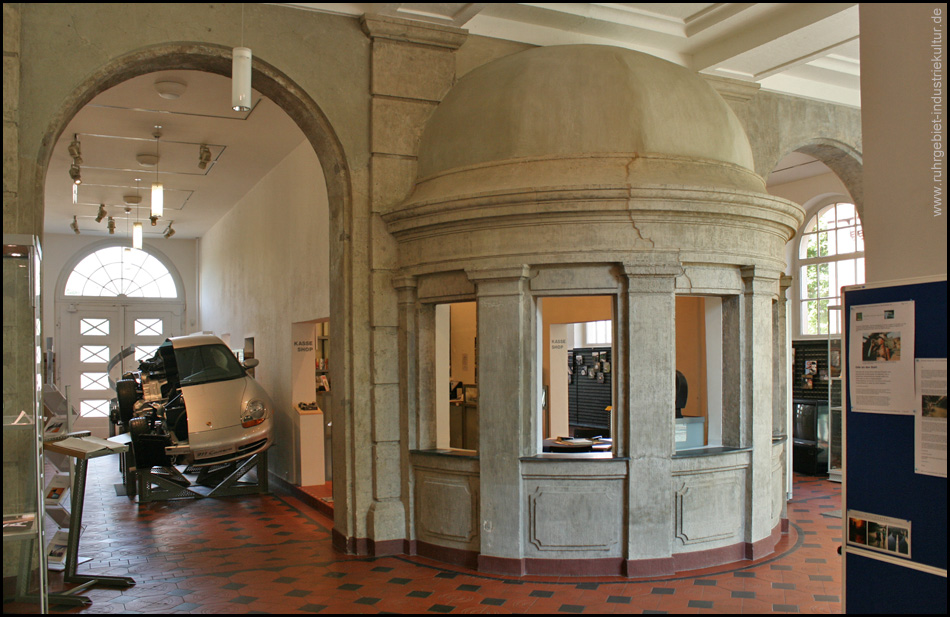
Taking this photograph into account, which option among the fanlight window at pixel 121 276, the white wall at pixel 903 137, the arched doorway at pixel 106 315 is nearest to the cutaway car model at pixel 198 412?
the white wall at pixel 903 137

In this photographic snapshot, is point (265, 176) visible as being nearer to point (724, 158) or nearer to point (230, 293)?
point (230, 293)

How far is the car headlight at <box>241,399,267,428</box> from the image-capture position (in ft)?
34.8

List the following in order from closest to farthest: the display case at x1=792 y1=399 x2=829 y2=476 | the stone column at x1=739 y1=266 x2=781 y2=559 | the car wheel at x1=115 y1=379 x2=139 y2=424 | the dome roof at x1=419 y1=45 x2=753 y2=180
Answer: the dome roof at x1=419 y1=45 x2=753 y2=180
the stone column at x1=739 y1=266 x2=781 y2=559
the car wheel at x1=115 y1=379 x2=139 y2=424
the display case at x1=792 y1=399 x2=829 y2=476

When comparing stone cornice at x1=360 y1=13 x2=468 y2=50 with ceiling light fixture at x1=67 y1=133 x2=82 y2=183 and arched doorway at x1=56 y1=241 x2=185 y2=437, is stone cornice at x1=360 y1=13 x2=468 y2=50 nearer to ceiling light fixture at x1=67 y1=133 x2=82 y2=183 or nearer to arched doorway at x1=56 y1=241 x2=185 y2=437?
ceiling light fixture at x1=67 y1=133 x2=82 y2=183

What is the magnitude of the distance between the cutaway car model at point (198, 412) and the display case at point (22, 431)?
19.1 ft

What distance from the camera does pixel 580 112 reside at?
266 inches

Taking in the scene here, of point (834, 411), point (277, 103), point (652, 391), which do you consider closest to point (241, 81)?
point (277, 103)

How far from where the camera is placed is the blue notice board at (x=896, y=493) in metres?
3.64

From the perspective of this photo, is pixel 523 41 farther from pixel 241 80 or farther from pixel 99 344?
pixel 99 344

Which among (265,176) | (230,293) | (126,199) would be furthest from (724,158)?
(126,199)

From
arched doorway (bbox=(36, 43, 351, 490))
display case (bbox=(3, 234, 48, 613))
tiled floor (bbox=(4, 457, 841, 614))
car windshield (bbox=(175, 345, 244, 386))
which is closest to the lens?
display case (bbox=(3, 234, 48, 613))

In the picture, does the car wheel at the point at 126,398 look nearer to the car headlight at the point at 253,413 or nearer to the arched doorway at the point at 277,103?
the car headlight at the point at 253,413

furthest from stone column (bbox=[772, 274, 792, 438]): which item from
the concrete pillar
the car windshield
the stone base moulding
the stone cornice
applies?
the car windshield

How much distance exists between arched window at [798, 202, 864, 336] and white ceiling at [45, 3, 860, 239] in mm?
988
